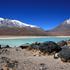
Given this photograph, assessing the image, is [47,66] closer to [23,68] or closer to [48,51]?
[23,68]

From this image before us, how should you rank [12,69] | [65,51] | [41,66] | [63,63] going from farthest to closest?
[65,51]
[63,63]
[41,66]
[12,69]

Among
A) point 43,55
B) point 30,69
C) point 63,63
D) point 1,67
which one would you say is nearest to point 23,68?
point 30,69

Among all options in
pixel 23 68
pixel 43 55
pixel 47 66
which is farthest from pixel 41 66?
pixel 43 55

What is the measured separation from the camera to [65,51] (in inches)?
431

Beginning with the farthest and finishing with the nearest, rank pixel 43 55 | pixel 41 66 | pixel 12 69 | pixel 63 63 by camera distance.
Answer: pixel 43 55 → pixel 63 63 → pixel 41 66 → pixel 12 69

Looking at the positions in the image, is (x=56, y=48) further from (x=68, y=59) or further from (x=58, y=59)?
(x=68, y=59)

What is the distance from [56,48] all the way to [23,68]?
5188 millimetres

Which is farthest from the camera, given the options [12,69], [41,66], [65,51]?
[65,51]

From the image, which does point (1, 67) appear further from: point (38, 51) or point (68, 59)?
point (38, 51)

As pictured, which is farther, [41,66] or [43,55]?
[43,55]

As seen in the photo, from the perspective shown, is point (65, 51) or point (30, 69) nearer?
point (30, 69)

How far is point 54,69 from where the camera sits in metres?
8.86

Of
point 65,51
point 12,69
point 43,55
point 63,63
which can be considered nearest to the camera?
point 12,69

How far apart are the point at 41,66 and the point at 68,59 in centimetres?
163
